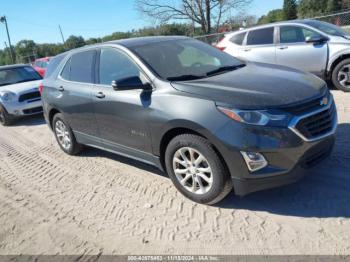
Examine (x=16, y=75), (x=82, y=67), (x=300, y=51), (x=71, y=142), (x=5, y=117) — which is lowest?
(x=5, y=117)

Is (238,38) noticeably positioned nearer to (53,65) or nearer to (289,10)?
(53,65)

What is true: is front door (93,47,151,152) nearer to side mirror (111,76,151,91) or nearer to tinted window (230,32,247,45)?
side mirror (111,76,151,91)

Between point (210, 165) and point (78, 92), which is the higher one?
point (78, 92)

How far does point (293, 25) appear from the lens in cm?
818

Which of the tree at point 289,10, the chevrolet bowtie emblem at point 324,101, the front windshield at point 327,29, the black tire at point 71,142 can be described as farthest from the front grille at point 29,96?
the tree at point 289,10

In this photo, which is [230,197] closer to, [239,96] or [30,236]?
[239,96]

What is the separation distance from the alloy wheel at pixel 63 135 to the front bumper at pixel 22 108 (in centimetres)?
394

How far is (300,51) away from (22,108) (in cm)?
730

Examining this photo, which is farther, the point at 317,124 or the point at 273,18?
the point at 273,18

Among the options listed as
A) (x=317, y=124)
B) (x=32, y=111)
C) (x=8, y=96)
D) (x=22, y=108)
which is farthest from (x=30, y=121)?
(x=317, y=124)

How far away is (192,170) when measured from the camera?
3.66 m

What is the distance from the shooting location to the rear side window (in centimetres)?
492

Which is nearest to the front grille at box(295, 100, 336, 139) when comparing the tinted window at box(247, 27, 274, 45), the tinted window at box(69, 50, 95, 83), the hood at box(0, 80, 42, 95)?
the tinted window at box(69, 50, 95, 83)

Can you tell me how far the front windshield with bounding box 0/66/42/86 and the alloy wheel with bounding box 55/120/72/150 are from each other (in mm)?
5270
